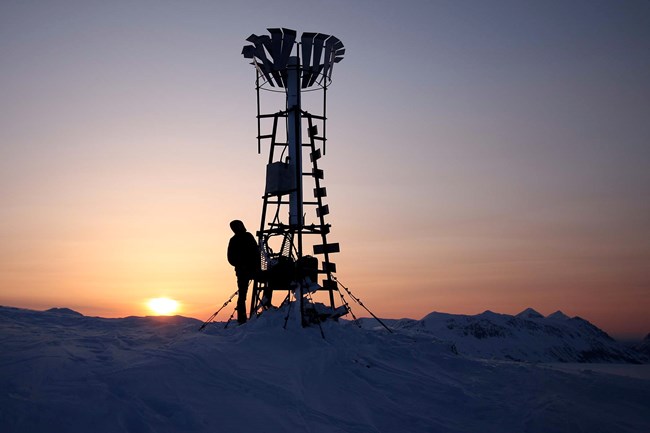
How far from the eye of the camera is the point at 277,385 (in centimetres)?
1271

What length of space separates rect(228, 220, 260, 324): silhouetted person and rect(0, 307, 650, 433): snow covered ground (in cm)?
141

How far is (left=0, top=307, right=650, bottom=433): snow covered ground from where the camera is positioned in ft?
34.8

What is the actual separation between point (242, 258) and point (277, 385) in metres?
6.94

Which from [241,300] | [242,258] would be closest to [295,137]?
[242,258]

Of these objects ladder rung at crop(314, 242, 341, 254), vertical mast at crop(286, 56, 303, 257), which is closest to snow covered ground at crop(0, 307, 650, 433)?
ladder rung at crop(314, 242, 341, 254)

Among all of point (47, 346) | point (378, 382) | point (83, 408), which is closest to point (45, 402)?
point (83, 408)

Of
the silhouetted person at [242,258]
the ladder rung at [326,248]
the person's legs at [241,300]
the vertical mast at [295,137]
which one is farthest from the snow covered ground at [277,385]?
the vertical mast at [295,137]

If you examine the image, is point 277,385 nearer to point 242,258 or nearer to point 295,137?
point 242,258

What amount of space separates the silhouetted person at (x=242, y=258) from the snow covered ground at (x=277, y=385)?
141 centimetres

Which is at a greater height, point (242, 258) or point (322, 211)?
point (322, 211)

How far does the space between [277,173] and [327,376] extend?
8.21 m

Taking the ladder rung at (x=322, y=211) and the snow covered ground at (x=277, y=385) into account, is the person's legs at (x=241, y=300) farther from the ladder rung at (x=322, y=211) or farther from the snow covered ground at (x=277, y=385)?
the ladder rung at (x=322, y=211)

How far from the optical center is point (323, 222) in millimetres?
19781

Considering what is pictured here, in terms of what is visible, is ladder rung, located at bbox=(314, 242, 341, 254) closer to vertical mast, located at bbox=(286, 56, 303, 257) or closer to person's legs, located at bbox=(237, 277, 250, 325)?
vertical mast, located at bbox=(286, 56, 303, 257)
